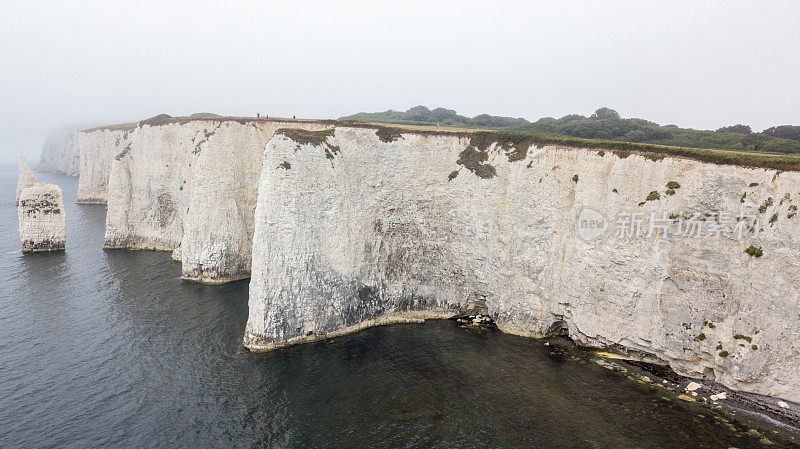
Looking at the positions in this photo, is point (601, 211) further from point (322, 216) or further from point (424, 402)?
point (322, 216)

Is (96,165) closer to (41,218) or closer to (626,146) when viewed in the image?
(41,218)

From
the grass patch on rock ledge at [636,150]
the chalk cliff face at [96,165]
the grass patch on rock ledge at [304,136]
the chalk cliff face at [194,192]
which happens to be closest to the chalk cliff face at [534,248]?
the grass patch on rock ledge at [304,136]

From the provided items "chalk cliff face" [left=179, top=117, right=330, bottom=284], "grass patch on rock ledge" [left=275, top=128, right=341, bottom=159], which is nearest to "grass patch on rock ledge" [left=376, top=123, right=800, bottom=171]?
"grass patch on rock ledge" [left=275, top=128, right=341, bottom=159]

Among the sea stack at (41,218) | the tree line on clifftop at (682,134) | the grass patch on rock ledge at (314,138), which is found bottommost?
the sea stack at (41,218)

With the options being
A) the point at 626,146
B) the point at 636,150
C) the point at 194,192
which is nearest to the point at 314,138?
the point at 194,192

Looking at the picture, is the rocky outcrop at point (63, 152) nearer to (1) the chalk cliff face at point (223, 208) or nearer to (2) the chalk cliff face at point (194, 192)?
(2) the chalk cliff face at point (194, 192)
